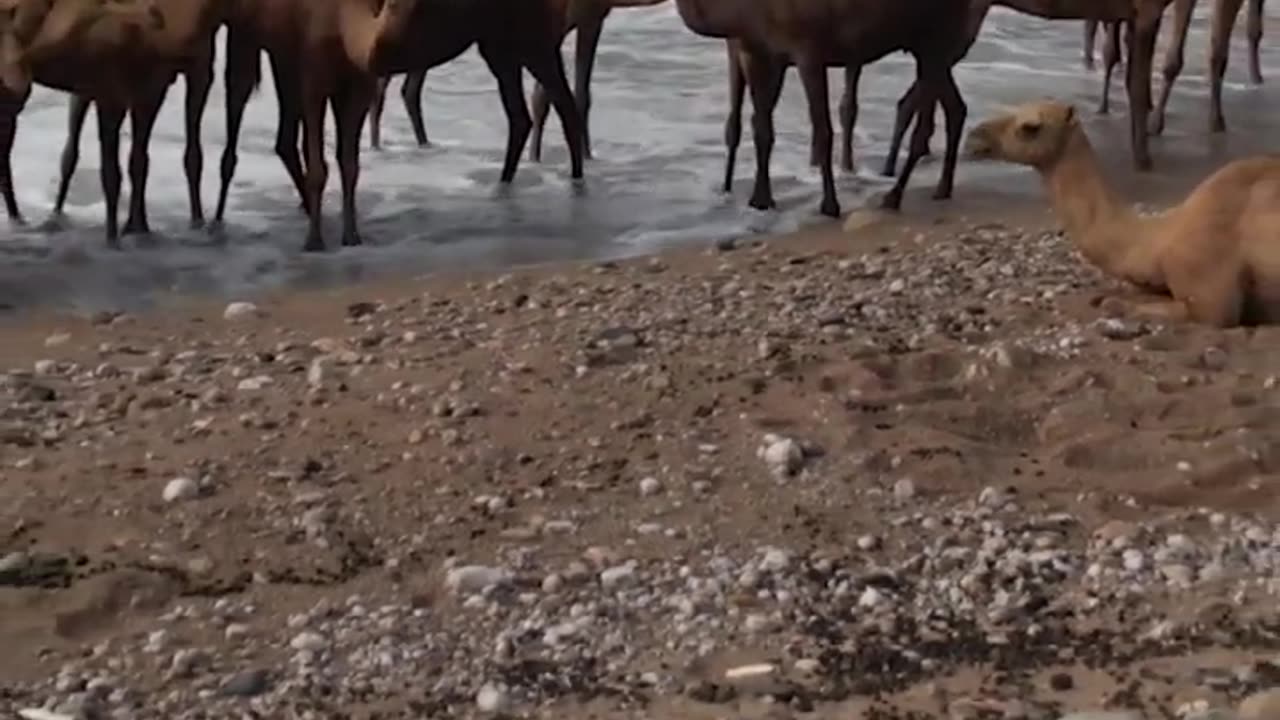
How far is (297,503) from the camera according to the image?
5965mm

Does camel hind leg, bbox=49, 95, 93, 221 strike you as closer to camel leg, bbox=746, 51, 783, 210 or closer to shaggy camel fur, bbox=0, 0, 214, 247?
shaggy camel fur, bbox=0, 0, 214, 247

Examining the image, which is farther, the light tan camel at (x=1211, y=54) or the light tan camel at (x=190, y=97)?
the light tan camel at (x=1211, y=54)

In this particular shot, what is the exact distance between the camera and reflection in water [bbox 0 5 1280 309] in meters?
10.4

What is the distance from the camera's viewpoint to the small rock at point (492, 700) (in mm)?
4602

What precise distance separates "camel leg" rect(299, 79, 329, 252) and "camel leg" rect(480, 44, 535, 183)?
1639 millimetres

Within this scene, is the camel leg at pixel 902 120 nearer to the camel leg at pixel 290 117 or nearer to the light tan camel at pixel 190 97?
the camel leg at pixel 290 117

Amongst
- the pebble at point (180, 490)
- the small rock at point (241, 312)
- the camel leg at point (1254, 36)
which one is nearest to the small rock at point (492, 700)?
the pebble at point (180, 490)

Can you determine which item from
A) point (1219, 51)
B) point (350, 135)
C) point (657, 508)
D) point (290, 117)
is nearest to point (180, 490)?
point (657, 508)

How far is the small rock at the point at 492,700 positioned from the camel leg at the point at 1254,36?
38.3 feet

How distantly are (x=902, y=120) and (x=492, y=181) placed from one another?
2.30 meters

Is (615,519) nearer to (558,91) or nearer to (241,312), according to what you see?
(241,312)

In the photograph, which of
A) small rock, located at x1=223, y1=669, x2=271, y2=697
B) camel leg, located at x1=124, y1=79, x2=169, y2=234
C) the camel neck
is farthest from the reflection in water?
small rock, located at x1=223, y1=669, x2=271, y2=697

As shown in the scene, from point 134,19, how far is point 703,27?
275 centimetres

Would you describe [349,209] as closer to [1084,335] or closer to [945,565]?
[1084,335]
